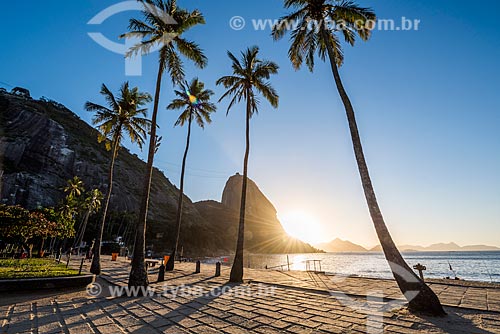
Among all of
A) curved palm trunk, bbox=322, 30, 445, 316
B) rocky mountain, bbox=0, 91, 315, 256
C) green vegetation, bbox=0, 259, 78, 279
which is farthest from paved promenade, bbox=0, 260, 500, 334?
rocky mountain, bbox=0, 91, 315, 256

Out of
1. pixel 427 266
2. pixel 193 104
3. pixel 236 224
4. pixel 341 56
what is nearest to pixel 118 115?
pixel 193 104

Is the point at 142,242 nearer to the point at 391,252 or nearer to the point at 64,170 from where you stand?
the point at 391,252

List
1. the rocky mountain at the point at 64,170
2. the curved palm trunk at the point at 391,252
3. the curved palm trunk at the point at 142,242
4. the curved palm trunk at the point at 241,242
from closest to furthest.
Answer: the curved palm trunk at the point at 391,252, the curved palm trunk at the point at 142,242, the curved palm trunk at the point at 241,242, the rocky mountain at the point at 64,170

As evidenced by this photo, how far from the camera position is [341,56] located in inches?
480

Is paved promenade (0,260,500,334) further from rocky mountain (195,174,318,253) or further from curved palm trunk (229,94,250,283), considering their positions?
rocky mountain (195,174,318,253)

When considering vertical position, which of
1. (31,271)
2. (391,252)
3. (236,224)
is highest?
(236,224)

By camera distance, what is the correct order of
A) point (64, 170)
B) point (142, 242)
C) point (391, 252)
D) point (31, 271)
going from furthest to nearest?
1. point (64, 170)
2. point (31, 271)
3. point (142, 242)
4. point (391, 252)

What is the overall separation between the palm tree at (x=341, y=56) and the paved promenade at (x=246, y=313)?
58 cm

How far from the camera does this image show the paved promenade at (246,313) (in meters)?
5.06

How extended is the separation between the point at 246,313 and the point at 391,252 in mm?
4412

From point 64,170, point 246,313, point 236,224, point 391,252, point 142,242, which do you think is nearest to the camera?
point 246,313

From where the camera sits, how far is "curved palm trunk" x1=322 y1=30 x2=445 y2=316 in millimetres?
6082

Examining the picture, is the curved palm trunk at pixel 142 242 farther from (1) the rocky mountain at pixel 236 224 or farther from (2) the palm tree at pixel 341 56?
(1) the rocky mountain at pixel 236 224

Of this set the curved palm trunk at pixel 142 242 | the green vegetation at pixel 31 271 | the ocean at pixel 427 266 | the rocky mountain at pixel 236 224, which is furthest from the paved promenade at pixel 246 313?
the rocky mountain at pixel 236 224
